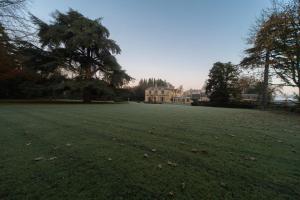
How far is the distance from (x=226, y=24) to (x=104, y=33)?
13.6 meters

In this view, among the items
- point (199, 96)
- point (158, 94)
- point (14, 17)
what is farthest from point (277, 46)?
point (199, 96)

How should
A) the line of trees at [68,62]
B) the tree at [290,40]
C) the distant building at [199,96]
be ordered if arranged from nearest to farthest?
the tree at [290,40] < the line of trees at [68,62] < the distant building at [199,96]

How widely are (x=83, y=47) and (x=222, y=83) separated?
83.3ft

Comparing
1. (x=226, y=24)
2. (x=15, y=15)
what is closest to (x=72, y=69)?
(x=15, y=15)

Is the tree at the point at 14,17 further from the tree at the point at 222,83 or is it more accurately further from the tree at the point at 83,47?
the tree at the point at 222,83

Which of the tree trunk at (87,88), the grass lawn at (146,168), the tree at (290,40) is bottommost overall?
the grass lawn at (146,168)

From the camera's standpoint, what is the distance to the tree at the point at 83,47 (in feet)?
63.0

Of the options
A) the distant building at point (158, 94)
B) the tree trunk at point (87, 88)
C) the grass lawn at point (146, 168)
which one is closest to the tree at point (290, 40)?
the grass lawn at point (146, 168)

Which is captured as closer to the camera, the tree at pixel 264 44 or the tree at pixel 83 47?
the tree at pixel 264 44

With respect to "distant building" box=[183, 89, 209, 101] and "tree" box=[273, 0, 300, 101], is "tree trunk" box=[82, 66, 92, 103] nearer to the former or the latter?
"tree" box=[273, 0, 300, 101]

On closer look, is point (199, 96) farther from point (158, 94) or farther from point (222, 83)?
point (222, 83)

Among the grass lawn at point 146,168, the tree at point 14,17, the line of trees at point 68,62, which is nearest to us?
the grass lawn at point 146,168

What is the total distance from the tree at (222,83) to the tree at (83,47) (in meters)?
18.5

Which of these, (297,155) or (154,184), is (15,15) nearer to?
(154,184)
